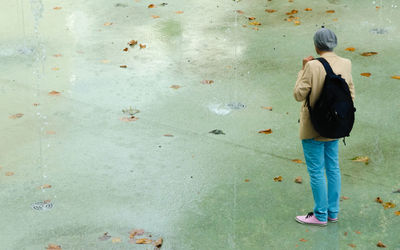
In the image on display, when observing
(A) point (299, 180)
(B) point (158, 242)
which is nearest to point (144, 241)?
(B) point (158, 242)

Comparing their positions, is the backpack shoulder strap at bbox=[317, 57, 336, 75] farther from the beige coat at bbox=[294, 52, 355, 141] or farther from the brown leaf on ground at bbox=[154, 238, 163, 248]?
the brown leaf on ground at bbox=[154, 238, 163, 248]

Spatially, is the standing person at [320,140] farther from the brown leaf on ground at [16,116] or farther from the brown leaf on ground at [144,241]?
the brown leaf on ground at [16,116]

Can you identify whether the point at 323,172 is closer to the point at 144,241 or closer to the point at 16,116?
the point at 144,241

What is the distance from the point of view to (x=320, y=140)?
4535 mm

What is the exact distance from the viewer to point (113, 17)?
10.3 meters

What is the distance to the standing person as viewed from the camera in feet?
14.4

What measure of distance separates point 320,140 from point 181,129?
2.28 m

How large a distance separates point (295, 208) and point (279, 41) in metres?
4.56

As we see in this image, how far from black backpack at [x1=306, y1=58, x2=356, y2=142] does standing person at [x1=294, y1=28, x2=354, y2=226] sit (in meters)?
0.05

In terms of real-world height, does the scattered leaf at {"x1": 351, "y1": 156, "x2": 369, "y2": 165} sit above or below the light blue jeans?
below

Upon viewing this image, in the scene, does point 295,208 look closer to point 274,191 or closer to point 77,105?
point 274,191

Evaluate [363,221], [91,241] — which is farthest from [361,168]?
[91,241]

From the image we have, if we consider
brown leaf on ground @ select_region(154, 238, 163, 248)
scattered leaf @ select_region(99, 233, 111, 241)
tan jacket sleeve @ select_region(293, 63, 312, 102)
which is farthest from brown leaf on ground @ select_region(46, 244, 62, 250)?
tan jacket sleeve @ select_region(293, 63, 312, 102)

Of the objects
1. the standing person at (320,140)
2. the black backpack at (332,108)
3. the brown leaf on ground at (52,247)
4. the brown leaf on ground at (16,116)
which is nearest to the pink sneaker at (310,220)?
the standing person at (320,140)
